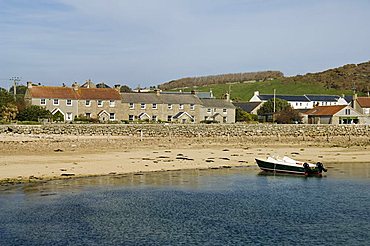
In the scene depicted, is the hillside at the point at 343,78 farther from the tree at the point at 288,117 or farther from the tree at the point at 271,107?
the tree at the point at 288,117

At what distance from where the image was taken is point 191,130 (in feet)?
168

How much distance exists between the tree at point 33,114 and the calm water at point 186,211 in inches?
1185

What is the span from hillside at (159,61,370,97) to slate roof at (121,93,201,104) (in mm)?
45938

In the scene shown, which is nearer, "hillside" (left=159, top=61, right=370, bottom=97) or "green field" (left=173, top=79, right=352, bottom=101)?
"green field" (left=173, top=79, right=352, bottom=101)

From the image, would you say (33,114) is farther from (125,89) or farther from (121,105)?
(125,89)

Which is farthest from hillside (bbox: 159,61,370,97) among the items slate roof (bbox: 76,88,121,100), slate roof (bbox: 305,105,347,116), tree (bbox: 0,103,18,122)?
tree (bbox: 0,103,18,122)

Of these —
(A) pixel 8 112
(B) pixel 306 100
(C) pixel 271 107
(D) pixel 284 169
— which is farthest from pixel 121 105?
(B) pixel 306 100

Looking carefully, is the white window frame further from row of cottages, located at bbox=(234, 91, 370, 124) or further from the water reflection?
the water reflection

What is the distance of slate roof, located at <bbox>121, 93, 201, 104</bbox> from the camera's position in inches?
2557

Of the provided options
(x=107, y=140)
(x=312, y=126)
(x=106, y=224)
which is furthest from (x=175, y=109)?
(x=106, y=224)

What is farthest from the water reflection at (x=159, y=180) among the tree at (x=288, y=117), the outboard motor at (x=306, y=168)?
the tree at (x=288, y=117)

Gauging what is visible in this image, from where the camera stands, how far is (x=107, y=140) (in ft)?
142

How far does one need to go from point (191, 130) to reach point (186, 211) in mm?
31861

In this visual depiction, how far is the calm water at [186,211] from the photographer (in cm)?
1581
